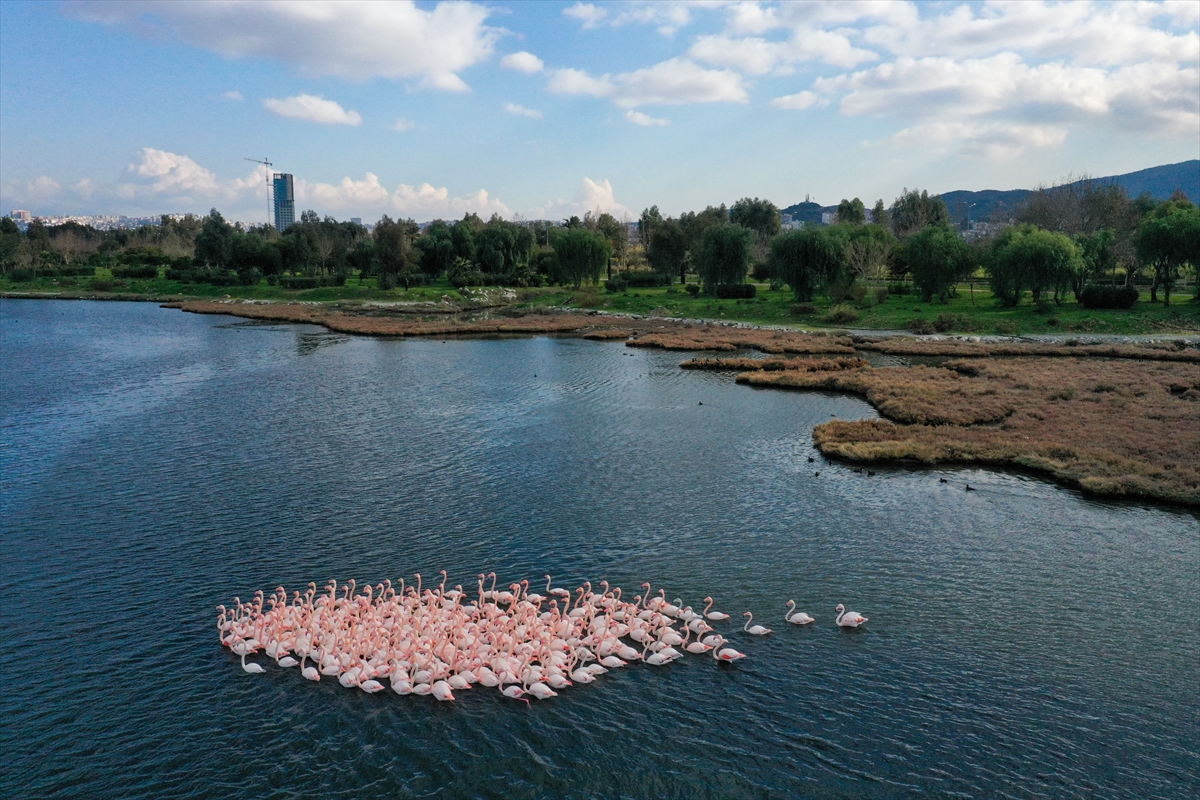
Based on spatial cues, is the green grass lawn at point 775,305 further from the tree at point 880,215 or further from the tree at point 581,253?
the tree at point 880,215

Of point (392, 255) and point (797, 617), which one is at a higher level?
point (392, 255)

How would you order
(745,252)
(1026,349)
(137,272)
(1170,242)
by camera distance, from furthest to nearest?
1. (137,272)
2. (745,252)
3. (1170,242)
4. (1026,349)

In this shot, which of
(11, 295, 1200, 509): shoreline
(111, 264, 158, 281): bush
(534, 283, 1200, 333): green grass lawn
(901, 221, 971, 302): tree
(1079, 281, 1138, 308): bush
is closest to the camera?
(11, 295, 1200, 509): shoreline

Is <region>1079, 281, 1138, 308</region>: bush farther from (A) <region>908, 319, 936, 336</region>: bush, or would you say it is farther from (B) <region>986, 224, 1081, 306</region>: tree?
(A) <region>908, 319, 936, 336</region>: bush

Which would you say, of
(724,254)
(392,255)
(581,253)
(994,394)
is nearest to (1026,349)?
(994,394)

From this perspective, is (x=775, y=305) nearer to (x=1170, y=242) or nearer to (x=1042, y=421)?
(x=1170, y=242)

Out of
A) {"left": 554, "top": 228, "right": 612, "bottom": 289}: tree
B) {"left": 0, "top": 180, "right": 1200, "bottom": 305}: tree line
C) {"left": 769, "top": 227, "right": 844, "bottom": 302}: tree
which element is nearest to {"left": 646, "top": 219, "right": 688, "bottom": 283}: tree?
{"left": 0, "top": 180, "right": 1200, "bottom": 305}: tree line

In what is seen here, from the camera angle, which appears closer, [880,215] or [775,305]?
[775,305]
